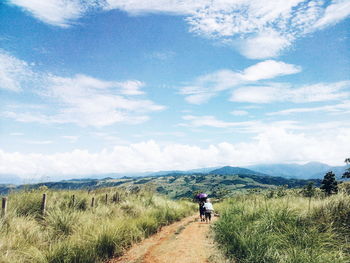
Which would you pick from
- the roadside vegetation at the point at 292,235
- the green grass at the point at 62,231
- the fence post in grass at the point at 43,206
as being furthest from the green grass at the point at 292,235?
the fence post in grass at the point at 43,206

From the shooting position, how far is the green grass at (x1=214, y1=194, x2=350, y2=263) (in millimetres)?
5969

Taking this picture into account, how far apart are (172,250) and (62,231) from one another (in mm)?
4551

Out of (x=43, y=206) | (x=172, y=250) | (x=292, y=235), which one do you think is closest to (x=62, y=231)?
(x=43, y=206)

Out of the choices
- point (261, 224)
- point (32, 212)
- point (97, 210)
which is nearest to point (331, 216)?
point (261, 224)

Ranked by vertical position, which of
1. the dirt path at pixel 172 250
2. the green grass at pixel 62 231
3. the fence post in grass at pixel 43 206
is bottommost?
the dirt path at pixel 172 250

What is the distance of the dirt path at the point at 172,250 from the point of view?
7674 millimetres

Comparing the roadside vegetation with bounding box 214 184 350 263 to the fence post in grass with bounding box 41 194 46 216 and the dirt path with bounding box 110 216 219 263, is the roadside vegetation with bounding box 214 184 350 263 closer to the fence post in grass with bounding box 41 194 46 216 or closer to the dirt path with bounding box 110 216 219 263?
the dirt path with bounding box 110 216 219 263

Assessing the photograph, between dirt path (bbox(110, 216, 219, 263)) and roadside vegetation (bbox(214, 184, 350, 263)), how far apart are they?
74 cm

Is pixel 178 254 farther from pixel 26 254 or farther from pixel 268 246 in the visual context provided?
pixel 26 254

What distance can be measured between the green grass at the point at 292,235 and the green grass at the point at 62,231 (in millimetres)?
3870

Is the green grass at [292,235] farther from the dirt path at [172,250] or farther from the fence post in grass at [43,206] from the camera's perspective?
the fence post in grass at [43,206]

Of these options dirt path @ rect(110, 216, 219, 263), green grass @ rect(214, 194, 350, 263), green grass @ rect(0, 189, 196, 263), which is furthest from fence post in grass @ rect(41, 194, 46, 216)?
green grass @ rect(214, 194, 350, 263)

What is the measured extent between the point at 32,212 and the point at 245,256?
9.56 m

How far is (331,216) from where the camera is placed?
778cm
